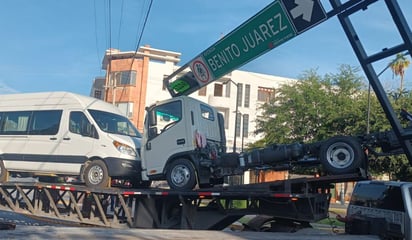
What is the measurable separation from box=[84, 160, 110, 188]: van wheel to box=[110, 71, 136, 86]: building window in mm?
33394

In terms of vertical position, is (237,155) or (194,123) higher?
(194,123)

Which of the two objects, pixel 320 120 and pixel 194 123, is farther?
pixel 320 120

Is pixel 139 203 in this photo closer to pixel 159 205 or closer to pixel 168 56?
pixel 159 205

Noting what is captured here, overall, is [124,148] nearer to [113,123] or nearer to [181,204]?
[113,123]

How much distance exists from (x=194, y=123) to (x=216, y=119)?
1.29 meters

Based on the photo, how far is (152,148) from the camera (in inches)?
433

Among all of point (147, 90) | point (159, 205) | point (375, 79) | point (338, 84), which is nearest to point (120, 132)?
point (159, 205)

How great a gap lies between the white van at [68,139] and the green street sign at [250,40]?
2.94m

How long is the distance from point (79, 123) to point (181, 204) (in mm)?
3494

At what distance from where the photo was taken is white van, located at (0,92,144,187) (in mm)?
11492

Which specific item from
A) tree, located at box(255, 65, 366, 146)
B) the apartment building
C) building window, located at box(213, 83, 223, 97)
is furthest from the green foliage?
building window, located at box(213, 83, 223, 97)

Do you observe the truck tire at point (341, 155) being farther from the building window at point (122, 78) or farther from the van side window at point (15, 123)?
the building window at point (122, 78)

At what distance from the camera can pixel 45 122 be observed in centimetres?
1234

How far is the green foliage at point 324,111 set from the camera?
84.2 feet
